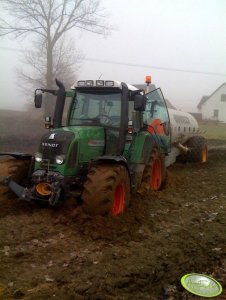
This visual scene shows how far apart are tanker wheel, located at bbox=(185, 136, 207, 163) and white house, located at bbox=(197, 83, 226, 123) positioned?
182ft

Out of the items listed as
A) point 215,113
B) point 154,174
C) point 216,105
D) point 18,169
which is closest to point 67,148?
point 18,169

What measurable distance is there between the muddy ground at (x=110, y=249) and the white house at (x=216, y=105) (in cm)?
6205

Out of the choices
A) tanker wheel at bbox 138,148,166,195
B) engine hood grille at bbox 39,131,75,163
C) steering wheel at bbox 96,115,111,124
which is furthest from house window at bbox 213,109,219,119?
engine hood grille at bbox 39,131,75,163

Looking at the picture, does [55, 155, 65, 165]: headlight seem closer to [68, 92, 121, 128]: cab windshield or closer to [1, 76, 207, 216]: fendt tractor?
[1, 76, 207, 216]: fendt tractor

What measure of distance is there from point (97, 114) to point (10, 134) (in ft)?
46.4

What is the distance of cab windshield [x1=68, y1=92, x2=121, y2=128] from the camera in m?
7.77

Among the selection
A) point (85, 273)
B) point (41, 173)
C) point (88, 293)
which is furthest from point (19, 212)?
point (88, 293)

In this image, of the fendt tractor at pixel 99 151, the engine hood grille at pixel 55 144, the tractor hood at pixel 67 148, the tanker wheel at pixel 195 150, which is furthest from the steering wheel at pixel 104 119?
the tanker wheel at pixel 195 150

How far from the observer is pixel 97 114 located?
25.7 feet

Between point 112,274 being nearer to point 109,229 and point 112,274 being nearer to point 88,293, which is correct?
point 88,293

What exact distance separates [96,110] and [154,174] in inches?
86.6

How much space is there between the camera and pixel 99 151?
750 centimetres

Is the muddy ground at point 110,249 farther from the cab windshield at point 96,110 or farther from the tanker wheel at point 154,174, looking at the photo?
the cab windshield at point 96,110

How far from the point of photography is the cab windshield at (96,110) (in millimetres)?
7773
